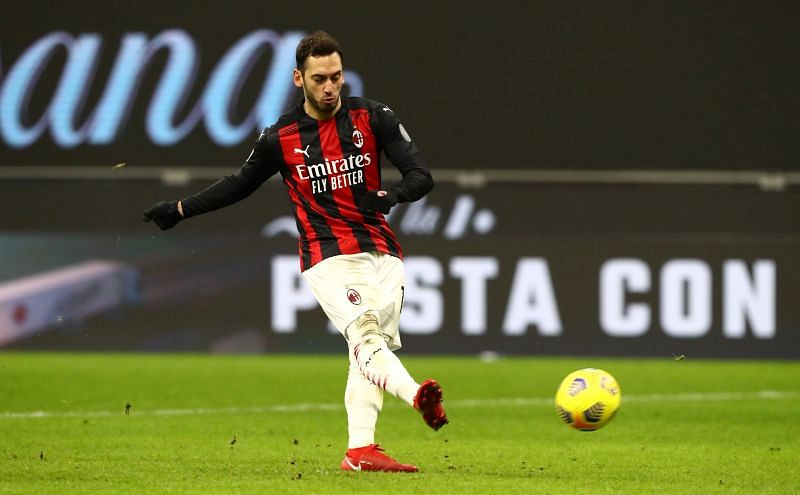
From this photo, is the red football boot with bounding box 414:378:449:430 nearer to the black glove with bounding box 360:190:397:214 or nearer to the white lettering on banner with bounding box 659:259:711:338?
the black glove with bounding box 360:190:397:214

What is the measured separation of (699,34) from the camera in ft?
50.2

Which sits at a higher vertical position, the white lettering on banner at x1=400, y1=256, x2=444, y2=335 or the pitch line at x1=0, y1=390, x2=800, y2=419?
the white lettering on banner at x1=400, y1=256, x2=444, y2=335

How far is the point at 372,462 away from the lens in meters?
6.89

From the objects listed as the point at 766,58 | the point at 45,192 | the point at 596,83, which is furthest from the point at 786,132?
Answer: the point at 45,192

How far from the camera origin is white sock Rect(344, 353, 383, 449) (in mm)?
6918

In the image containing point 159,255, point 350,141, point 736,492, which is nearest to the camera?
point 736,492

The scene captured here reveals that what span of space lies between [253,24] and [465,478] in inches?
373

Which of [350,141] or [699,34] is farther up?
[699,34]

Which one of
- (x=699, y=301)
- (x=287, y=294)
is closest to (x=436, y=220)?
(x=287, y=294)

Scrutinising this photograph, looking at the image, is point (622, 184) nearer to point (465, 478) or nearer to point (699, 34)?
point (699, 34)

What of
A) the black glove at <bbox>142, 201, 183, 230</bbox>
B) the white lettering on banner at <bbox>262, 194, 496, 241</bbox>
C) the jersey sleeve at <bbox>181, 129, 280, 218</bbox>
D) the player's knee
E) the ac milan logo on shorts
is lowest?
the player's knee

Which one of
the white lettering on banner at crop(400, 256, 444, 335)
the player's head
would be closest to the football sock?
the player's head

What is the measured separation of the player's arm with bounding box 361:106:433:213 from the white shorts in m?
0.40

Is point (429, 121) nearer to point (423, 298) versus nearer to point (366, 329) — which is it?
point (423, 298)
